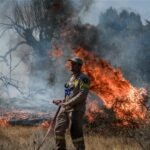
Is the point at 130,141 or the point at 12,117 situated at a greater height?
the point at 12,117

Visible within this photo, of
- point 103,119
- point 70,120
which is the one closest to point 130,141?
point 103,119

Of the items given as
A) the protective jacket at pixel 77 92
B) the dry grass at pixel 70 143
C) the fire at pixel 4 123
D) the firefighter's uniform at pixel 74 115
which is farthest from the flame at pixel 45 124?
the protective jacket at pixel 77 92

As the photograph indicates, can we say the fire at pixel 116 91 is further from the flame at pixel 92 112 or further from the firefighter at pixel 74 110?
the firefighter at pixel 74 110

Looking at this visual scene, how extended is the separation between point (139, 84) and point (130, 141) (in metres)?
5.51

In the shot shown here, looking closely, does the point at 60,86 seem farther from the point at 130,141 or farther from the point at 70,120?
the point at 70,120

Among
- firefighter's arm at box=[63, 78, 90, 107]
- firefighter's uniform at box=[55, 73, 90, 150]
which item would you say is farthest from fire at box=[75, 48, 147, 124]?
firefighter's arm at box=[63, 78, 90, 107]

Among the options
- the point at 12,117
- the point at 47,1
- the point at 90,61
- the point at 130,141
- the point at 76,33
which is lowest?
the point at 130,141

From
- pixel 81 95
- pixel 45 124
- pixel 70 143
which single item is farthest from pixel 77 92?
pixel 45 124

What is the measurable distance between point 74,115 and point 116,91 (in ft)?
18.5

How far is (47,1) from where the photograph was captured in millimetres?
22891

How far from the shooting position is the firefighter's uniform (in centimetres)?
941

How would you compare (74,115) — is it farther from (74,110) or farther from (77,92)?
(77,92)

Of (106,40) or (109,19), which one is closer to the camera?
(106,40)

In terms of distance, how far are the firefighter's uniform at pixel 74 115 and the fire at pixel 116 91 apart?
391cm
